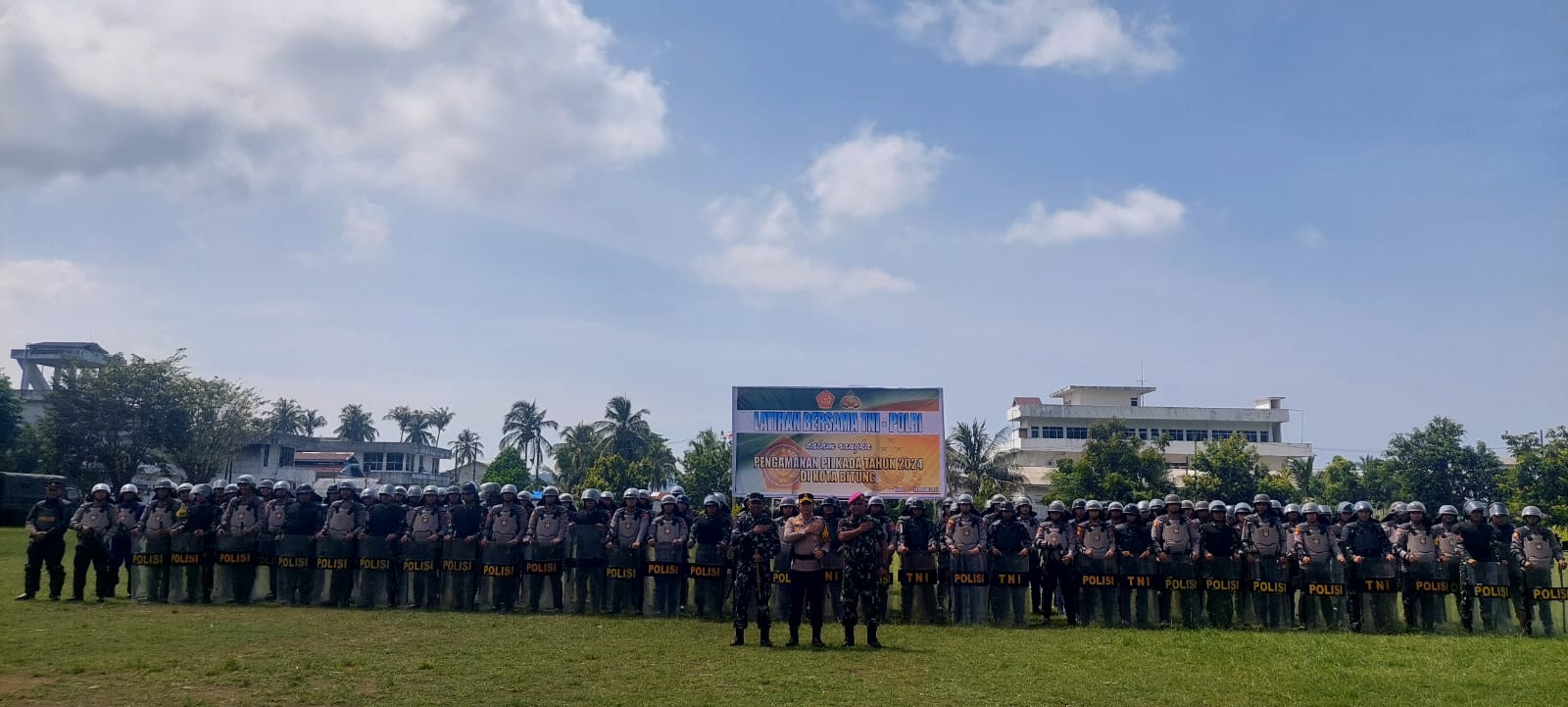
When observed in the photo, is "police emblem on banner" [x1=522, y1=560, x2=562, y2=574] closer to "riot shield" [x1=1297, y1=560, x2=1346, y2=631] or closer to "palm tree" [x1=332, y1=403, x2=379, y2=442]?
"riot shield" [x1=1297, y1=560, x2=1346, y2=631]

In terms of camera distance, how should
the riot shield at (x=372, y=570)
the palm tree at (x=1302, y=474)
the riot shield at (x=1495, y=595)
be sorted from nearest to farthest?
the riot shield at (x=1495, y=595) → the riot shield at (x=372, y=570) → the palm tree at (x=1302, y=474)

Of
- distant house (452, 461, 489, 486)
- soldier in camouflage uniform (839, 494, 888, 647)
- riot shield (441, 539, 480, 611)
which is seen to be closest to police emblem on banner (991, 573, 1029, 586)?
soldier in camouflage uniform (839, 494, 888, 647)

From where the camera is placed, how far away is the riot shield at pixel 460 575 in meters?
15.2

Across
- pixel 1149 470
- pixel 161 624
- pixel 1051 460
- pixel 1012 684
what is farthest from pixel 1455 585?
pixel 1051 460

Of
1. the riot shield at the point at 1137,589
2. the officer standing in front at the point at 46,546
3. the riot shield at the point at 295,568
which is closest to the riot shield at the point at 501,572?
the riot shield at the point at 295,568

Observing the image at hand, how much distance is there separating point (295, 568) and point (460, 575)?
235cm

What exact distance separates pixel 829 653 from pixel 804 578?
35.2 inches

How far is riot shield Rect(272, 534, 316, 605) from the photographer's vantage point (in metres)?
15.3

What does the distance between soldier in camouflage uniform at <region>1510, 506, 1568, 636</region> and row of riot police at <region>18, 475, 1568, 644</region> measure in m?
0.02

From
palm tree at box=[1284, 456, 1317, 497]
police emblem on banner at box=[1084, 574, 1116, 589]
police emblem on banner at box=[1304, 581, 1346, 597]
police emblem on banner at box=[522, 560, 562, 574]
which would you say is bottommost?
police emblem on banner at box=[1304, 581, 1346, 597]

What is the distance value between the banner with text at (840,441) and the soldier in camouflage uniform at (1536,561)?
39.7ft

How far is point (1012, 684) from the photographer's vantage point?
31.4ft

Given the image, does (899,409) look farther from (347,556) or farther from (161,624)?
(161,624)

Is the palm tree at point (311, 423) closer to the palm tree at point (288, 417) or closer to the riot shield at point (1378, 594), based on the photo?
the palm tree at point (288, 417)
